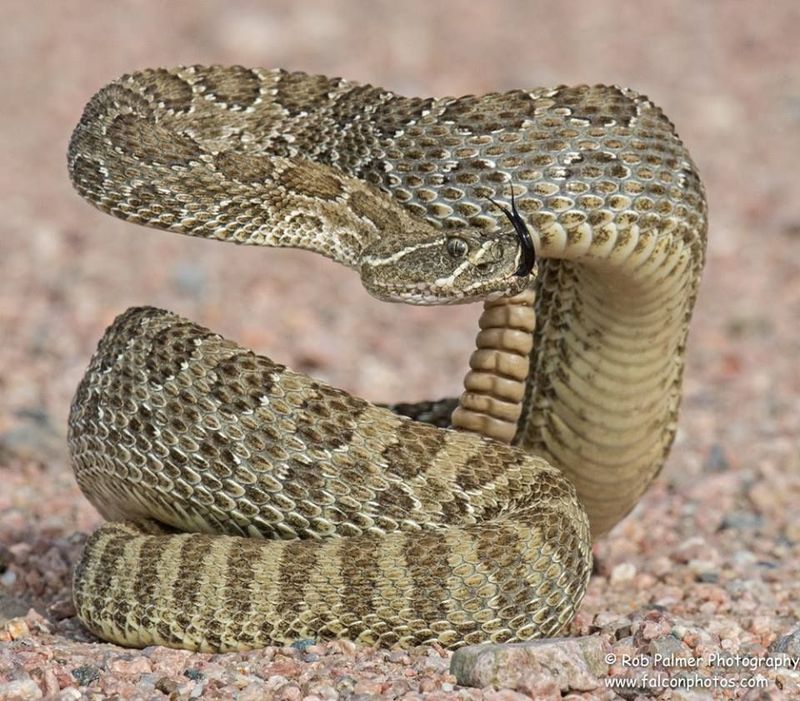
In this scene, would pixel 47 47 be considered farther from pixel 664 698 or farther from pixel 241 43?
pixel 664 698

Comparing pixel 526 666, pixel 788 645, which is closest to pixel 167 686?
pixel 526 666

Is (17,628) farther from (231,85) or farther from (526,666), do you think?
(231,85)

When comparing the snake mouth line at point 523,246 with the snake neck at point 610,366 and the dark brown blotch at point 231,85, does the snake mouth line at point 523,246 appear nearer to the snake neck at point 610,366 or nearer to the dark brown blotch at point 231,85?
the snake neck at point 610,366

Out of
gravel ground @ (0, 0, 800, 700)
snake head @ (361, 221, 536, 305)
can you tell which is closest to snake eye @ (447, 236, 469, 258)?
snake head @ (361, 221, 536, 305)

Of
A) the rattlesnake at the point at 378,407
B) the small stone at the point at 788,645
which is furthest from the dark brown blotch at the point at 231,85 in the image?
the small stone at the point at 788,645

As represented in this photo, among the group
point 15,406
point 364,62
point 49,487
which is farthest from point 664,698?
point 364,62

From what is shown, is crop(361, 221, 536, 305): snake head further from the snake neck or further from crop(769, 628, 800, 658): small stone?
crop(769, 628, 800, 658): small stone
